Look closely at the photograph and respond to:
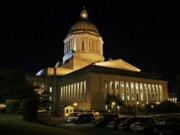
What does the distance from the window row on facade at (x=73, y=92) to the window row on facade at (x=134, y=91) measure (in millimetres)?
6230

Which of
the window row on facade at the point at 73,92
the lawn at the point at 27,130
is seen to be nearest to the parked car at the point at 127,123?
the lawn at the point at 27,130

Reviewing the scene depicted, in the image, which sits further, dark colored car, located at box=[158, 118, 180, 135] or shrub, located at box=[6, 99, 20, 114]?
shrub, located at box=[6, 99, 20, 114]

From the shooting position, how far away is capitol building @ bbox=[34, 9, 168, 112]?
71000 millimetres

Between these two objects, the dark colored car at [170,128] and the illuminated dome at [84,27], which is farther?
the illuminated dome at [84,27]

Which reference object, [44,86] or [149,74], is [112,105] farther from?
[44,86]

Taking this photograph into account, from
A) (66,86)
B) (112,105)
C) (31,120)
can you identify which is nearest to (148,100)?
(112,105)

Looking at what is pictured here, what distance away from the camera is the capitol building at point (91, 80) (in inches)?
2795

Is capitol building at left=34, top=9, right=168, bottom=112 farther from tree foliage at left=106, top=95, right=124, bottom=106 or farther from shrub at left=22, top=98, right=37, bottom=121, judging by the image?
shrub at left=22, top=98, right=37, bottom=121

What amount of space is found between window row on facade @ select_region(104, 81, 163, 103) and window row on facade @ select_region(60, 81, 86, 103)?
6.23 metres

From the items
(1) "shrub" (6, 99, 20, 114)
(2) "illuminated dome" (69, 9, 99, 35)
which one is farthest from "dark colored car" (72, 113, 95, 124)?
(2) "illuminated dome" (69, 9, 99, 35)

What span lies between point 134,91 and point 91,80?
15105 millimetres

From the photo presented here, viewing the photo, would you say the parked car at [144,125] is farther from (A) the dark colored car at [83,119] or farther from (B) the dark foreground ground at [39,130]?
(A) the dark colored car at [83,119]

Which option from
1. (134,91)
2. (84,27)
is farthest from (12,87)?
(84,27)

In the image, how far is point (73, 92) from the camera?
258 feet
